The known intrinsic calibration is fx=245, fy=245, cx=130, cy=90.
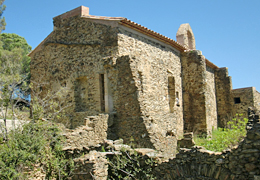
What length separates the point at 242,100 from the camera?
19062mm

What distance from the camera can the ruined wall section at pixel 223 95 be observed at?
63.4ft

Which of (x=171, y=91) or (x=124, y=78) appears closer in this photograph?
(x=124, y=78)

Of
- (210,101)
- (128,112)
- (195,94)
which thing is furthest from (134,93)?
(210,101)

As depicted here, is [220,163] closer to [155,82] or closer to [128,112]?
[128,112]

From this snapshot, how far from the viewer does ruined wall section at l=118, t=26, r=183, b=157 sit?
9.99 meters

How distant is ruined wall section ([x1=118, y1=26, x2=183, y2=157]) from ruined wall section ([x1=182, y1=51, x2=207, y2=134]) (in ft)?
1.92

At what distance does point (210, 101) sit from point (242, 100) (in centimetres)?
362

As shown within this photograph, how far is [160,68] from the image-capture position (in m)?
13.4

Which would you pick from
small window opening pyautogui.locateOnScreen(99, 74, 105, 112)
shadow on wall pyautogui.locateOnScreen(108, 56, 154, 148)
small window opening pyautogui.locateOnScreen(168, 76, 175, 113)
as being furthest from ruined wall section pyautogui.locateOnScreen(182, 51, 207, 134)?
shadow on wall pyautogui.locateOnScreen(108, 56, 154, 148)

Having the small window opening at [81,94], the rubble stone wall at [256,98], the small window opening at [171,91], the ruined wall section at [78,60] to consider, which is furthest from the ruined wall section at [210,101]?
the small window opening at [81,94]

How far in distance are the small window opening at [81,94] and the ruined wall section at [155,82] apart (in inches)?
110

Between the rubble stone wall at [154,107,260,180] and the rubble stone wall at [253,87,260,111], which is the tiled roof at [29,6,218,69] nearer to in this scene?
the rubble stone wall at [154,107,260,180]

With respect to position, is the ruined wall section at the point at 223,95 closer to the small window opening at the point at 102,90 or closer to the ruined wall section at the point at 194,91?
the ruined wall section at the point at 194,91

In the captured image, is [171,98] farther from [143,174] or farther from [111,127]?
[143,174]
